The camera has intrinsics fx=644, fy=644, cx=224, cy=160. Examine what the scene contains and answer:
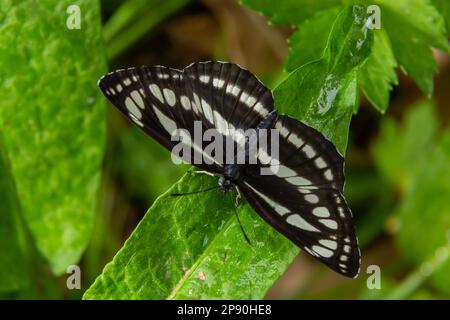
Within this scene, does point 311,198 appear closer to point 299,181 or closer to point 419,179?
point 299,181

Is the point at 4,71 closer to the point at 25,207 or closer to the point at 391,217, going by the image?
the point at 25,207

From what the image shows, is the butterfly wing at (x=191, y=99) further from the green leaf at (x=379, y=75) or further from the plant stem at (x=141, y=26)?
the plant stem at (x=141, y=26)

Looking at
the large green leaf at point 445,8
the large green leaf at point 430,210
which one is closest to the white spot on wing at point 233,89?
the large green leaf at point 445,8


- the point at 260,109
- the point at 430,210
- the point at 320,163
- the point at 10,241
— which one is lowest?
the point at 430,210

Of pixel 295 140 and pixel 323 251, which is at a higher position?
pixel 295 140

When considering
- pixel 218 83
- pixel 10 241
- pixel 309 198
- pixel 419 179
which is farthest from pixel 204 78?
pixel 419 179

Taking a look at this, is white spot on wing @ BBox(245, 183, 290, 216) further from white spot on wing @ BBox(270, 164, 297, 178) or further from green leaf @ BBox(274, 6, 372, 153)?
green leaf @ BBox(274, 6, 372, 153)
